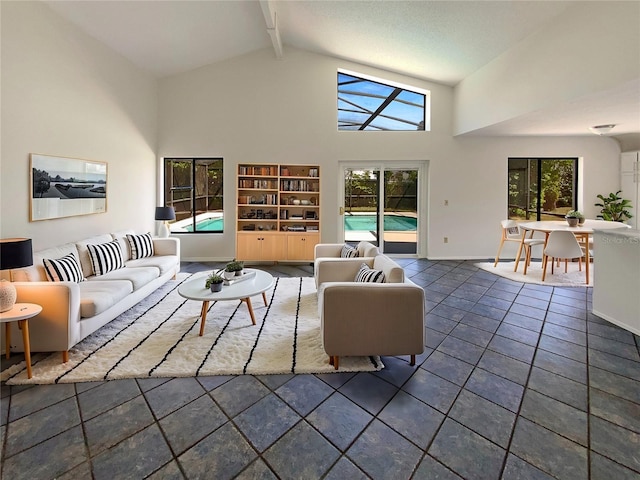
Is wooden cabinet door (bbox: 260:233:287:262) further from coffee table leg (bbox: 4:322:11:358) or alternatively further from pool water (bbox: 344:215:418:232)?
coffee table leg (bbox: 4:322:11:358)

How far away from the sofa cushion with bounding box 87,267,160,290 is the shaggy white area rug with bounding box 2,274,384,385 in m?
0.31

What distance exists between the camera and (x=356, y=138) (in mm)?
6551

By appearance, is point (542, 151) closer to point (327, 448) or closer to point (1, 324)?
point (327, 448)

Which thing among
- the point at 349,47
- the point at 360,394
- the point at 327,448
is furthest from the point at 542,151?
the point at 327,448

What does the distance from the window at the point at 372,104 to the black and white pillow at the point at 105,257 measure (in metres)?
4.59

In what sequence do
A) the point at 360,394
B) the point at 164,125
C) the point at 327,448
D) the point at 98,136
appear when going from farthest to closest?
the point at 164,125 < the point at 98,136 < the point at 360,394 < the point at 327,448

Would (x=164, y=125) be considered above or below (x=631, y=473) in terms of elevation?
above

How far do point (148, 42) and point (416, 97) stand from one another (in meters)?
4.93

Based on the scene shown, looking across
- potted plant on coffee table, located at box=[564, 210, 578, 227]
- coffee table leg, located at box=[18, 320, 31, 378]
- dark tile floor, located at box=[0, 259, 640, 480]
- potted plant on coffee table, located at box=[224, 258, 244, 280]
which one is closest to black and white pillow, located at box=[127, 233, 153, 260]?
potted plant on coffee table, located at box=[224, 258, 244, 280]

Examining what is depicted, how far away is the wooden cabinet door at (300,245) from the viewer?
641cm

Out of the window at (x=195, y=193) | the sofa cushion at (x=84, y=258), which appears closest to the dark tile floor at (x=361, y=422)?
the sofa cushion at (x=84, y=258)

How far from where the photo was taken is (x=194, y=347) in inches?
112

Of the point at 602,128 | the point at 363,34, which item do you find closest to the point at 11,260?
the point at 363,34

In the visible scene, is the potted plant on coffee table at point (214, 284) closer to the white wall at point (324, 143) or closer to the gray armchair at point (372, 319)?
the gray armchair at point (372, 319)
